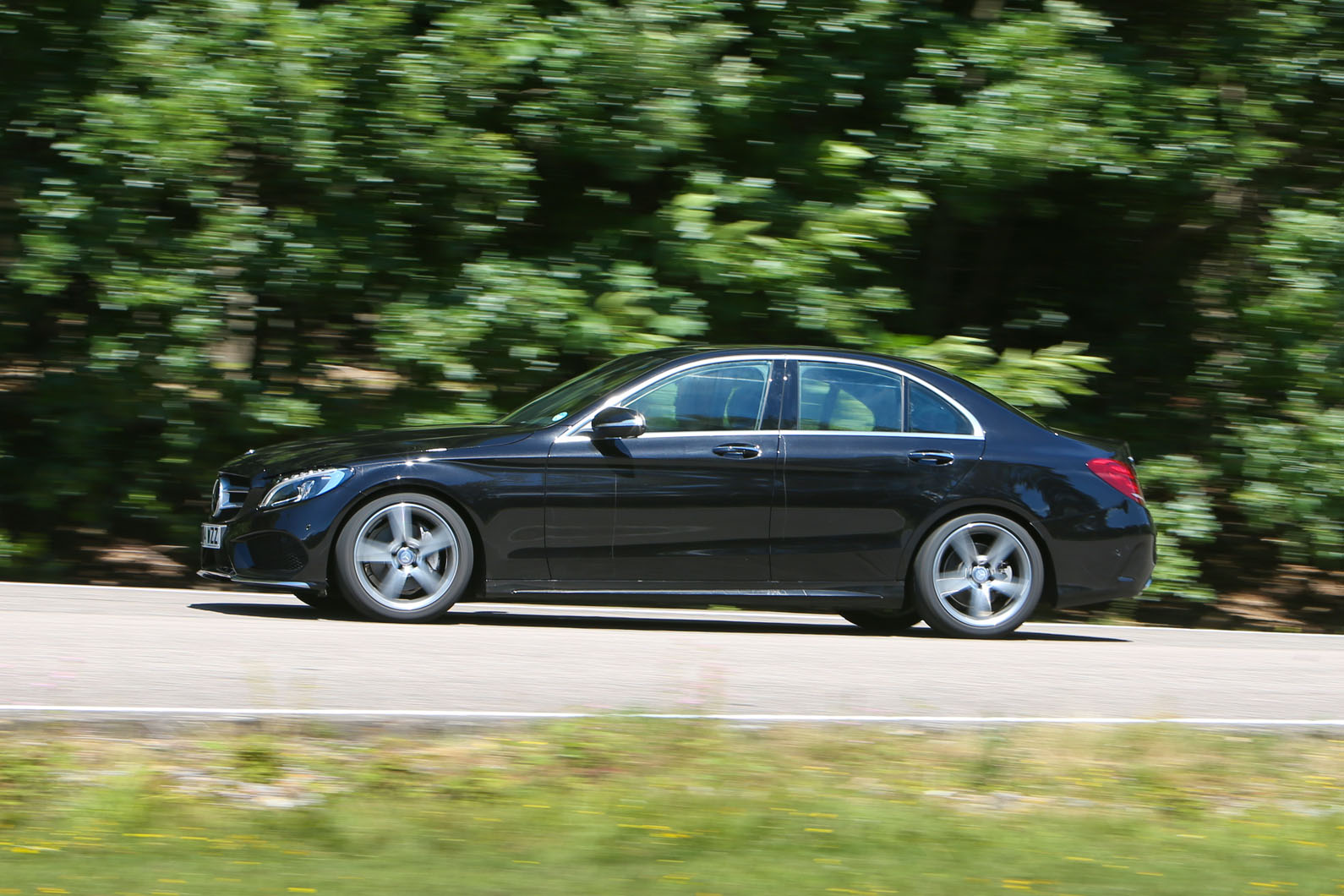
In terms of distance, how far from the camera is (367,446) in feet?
27.2

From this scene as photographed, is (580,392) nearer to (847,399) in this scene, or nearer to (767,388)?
(767,388)

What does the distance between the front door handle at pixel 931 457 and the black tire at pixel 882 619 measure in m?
1.10

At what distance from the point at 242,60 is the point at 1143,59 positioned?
6.08m

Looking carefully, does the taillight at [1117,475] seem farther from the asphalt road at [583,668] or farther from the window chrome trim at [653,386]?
the window chrome trim at [653,386]

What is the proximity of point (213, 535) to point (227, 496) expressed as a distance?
0.22 m

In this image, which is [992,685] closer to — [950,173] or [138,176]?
[950,173]

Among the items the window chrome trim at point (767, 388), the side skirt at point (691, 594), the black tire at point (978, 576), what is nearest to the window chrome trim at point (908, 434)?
the window chrome trim at point (767, 388)

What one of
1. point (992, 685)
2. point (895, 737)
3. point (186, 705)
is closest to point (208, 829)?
point (186, 705)

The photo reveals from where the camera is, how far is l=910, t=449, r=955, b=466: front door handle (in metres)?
8.67

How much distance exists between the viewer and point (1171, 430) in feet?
39.8

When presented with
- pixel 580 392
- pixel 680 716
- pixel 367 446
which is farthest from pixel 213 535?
pixel 680 716

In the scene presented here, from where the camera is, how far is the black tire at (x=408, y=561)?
320 inches

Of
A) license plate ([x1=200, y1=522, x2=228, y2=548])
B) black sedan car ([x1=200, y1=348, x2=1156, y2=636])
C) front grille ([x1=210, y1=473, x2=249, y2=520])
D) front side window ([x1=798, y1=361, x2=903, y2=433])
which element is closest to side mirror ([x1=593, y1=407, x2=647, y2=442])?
black sedan car ([x1=200, y1=348, x2=1156, y2=636])

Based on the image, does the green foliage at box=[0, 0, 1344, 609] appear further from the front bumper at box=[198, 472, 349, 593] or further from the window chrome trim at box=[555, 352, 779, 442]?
the front bumper at box=[198, 472, 349, 593]
